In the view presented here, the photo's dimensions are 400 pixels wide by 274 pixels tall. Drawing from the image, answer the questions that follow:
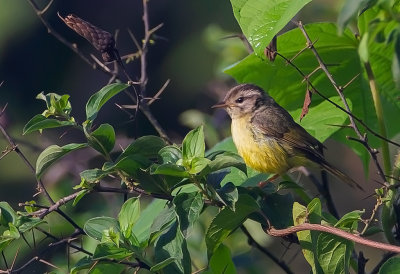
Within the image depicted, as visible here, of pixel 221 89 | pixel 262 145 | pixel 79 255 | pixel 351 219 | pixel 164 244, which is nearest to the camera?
pixel 351 219

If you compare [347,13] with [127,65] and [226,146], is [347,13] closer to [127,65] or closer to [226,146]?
[226,146]

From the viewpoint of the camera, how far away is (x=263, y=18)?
7.27ft

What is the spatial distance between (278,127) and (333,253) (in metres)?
2.56

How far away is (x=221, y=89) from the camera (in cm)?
519

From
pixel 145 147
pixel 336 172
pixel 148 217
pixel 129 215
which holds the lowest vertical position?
pixel 336 172

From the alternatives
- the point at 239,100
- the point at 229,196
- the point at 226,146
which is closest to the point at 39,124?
the point at 229,196

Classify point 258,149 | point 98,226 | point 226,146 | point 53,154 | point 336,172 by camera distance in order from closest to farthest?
point 53,154, point 98,226, point 226,146, point 336,172, point 258,149

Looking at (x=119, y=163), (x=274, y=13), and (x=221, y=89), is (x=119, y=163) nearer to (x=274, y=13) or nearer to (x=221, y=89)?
(x=274, y=13)

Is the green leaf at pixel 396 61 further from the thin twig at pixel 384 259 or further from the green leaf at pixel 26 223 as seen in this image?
the green leaf at pixel 26 223

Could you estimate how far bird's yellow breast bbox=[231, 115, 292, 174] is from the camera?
4109 mm

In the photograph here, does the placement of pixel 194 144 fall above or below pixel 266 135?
above

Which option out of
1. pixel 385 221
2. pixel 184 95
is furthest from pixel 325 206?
pixel 184 95

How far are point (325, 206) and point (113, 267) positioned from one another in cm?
90

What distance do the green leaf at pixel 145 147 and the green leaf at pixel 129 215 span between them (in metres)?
0.13
